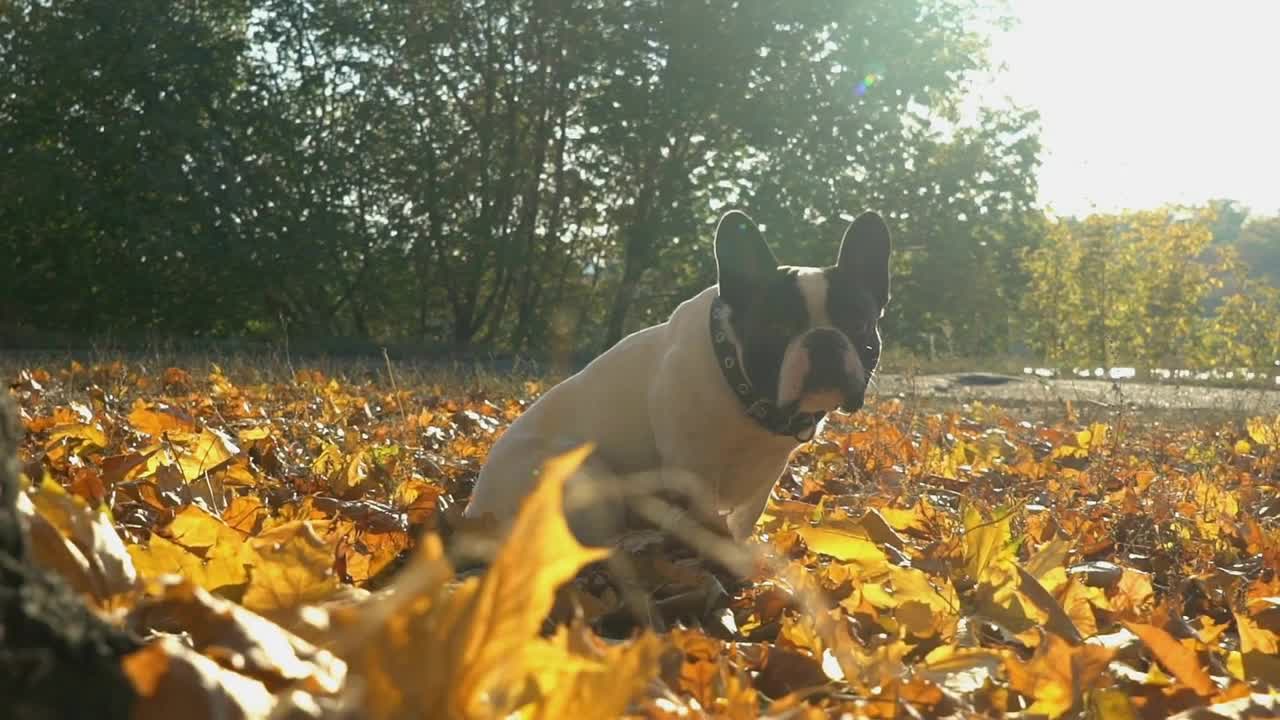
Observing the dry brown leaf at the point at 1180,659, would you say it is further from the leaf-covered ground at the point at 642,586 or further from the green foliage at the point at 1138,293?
the green foliage at the point at 1138,293

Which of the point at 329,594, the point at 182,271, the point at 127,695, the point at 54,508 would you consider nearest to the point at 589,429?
the point at 329,594

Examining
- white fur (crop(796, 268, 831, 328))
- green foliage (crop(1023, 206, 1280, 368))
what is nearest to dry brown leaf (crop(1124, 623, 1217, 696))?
white fur (crop(796, 268, 831, 328))

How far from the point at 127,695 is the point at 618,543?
6.30ft

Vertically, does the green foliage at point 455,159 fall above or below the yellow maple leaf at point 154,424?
above

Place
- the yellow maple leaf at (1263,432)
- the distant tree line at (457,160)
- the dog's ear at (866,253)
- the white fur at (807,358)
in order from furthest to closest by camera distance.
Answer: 1. the distant tree line at (457,160)
2. the yellow maple leaf at (1263,432)
3. the dog's ear at (866,253)
4. the white fur at (807,358)

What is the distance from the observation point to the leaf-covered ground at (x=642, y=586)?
77 cm

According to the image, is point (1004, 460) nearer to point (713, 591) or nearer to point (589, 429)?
point (589, 429)

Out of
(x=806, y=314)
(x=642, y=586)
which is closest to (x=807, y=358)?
(x=806, y=314)

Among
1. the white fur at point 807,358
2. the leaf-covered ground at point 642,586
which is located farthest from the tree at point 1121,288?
the white fur at point 807,358

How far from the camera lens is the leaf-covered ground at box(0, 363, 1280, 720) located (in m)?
0.77

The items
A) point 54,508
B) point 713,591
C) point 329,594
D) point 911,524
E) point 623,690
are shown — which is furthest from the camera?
point 911,524

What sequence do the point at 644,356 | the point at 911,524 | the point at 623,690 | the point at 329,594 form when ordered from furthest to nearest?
1. the point at 644,356
2. the point at 911,524
3. the point at 329,594
4. the point at 623,690

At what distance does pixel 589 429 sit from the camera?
3.25 m

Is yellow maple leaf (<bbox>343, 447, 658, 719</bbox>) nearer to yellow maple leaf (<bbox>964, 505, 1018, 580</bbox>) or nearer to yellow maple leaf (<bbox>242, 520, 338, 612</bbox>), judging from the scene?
yellow maple leaf (<bbox>242, 520, 338, 612</bbox>)
